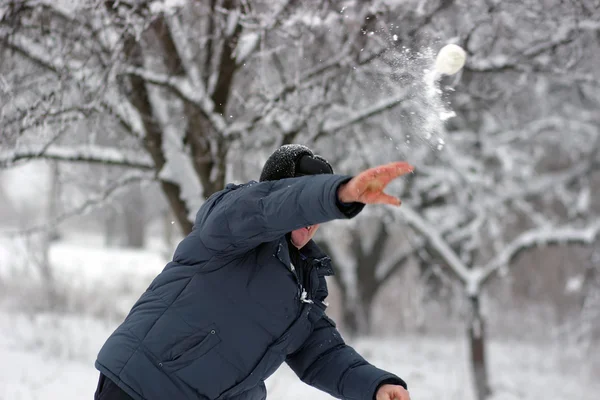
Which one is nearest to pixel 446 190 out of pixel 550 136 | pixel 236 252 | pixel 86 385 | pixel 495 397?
pixel 550 136

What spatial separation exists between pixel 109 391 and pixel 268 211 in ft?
2.73

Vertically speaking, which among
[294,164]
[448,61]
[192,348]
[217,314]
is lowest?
[192,348]

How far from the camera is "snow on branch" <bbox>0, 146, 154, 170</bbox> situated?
435 cm

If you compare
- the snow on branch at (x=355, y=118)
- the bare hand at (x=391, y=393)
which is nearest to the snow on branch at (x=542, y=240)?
the snow on branch at (x=355, y=118)

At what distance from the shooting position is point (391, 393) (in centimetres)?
227

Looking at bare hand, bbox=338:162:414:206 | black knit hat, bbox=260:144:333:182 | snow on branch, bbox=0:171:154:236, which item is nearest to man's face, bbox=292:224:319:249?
black knit hat, bbox=260:144:333:182

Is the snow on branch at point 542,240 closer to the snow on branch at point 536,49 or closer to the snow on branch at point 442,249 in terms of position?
the snow on branch at point 442,249

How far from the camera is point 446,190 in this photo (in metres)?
10.9

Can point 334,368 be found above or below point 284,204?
below

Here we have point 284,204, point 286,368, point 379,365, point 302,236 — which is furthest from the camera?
point 379,365

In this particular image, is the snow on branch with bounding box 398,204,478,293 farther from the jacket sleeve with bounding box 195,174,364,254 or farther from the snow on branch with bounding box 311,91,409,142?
the jacket sleeve with bounding box 195,174,364,254

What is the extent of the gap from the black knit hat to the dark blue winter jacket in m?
0.14

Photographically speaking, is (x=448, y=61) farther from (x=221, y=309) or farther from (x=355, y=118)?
(x=221, y=309)

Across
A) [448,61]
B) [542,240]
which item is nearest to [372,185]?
[448,61]
